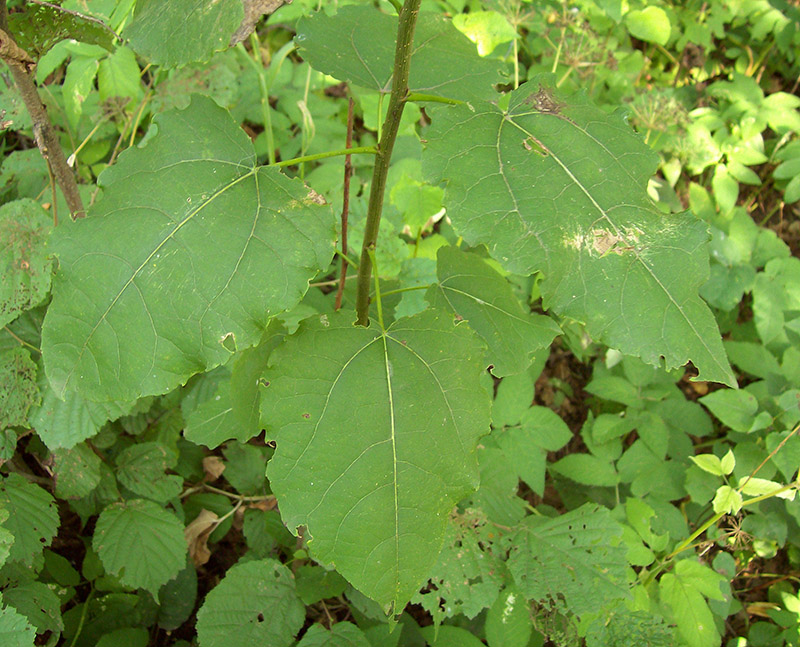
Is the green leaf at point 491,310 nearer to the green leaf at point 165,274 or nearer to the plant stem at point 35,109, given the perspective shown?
the green leaf at point 165,274

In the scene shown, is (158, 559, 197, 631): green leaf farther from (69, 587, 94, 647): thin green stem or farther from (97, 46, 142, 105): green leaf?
(97, 46, 142, 105): green leaf

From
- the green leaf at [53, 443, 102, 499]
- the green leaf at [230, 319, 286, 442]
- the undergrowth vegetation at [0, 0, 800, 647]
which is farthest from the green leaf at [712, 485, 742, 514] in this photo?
the green leaf at [53, 443, 102, 499]

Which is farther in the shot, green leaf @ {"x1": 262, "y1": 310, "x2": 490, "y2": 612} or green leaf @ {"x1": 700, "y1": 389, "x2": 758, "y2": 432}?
green leaf @ {"x1": 700, "y1": 389, "x2": 758, "y2": 432}

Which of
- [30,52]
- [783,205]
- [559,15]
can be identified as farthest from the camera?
[783,205]

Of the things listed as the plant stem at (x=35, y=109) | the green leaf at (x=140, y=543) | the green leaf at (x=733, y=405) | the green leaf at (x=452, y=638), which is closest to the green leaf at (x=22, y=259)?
the plant stem at (x=35, y=109)

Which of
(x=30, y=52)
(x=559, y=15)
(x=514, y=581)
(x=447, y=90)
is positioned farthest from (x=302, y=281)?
(x=559, y=15)

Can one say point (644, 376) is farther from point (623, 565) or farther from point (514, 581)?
point (514, 581)
